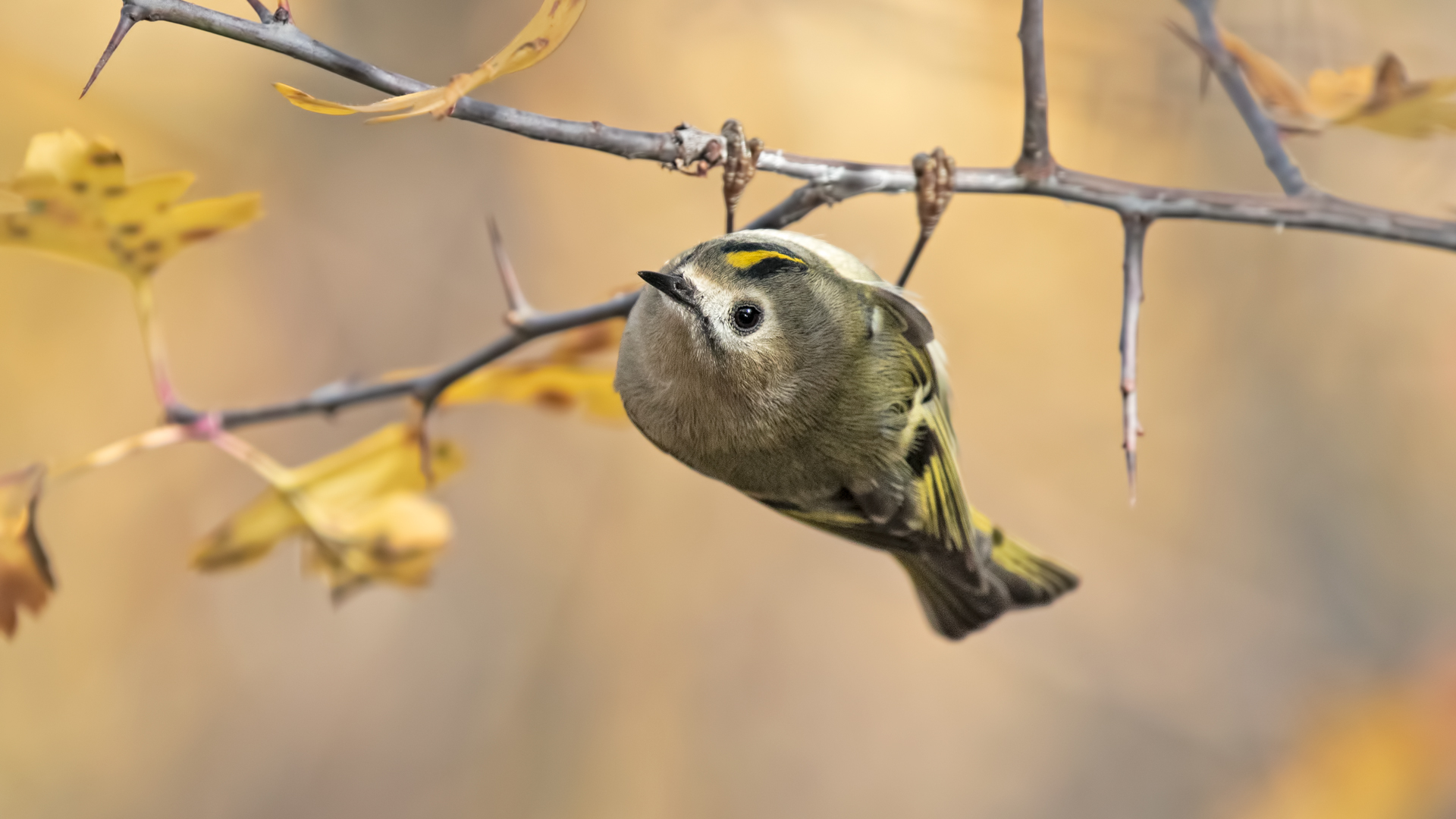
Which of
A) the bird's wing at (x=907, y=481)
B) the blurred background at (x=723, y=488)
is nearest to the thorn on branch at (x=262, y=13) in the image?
the bird's wing at (x=907, y=481)

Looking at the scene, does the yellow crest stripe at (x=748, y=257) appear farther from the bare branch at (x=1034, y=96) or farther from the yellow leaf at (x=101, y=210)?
the yellow leaf at (x=101, y=210)

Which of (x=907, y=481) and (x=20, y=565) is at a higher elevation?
(x=907, y=481)

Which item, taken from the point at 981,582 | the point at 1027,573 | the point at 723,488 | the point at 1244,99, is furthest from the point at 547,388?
the point at 723,488

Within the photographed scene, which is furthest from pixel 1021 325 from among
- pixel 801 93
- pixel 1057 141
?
pixel 801 93

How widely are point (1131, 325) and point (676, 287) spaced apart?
1.42 feet

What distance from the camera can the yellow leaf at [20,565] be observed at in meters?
0.96

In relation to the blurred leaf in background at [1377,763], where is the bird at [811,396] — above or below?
above

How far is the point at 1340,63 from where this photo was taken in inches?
61.1

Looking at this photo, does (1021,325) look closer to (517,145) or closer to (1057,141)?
(1057,141)

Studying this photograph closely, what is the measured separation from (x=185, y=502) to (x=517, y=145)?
1230 millimetres

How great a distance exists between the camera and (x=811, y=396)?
46.7 inches

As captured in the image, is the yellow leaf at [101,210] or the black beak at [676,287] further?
the black beak at [676,287]

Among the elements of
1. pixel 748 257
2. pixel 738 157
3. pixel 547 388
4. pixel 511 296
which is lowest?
pixel 547 388

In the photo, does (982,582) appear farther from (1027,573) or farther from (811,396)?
(811,396)
